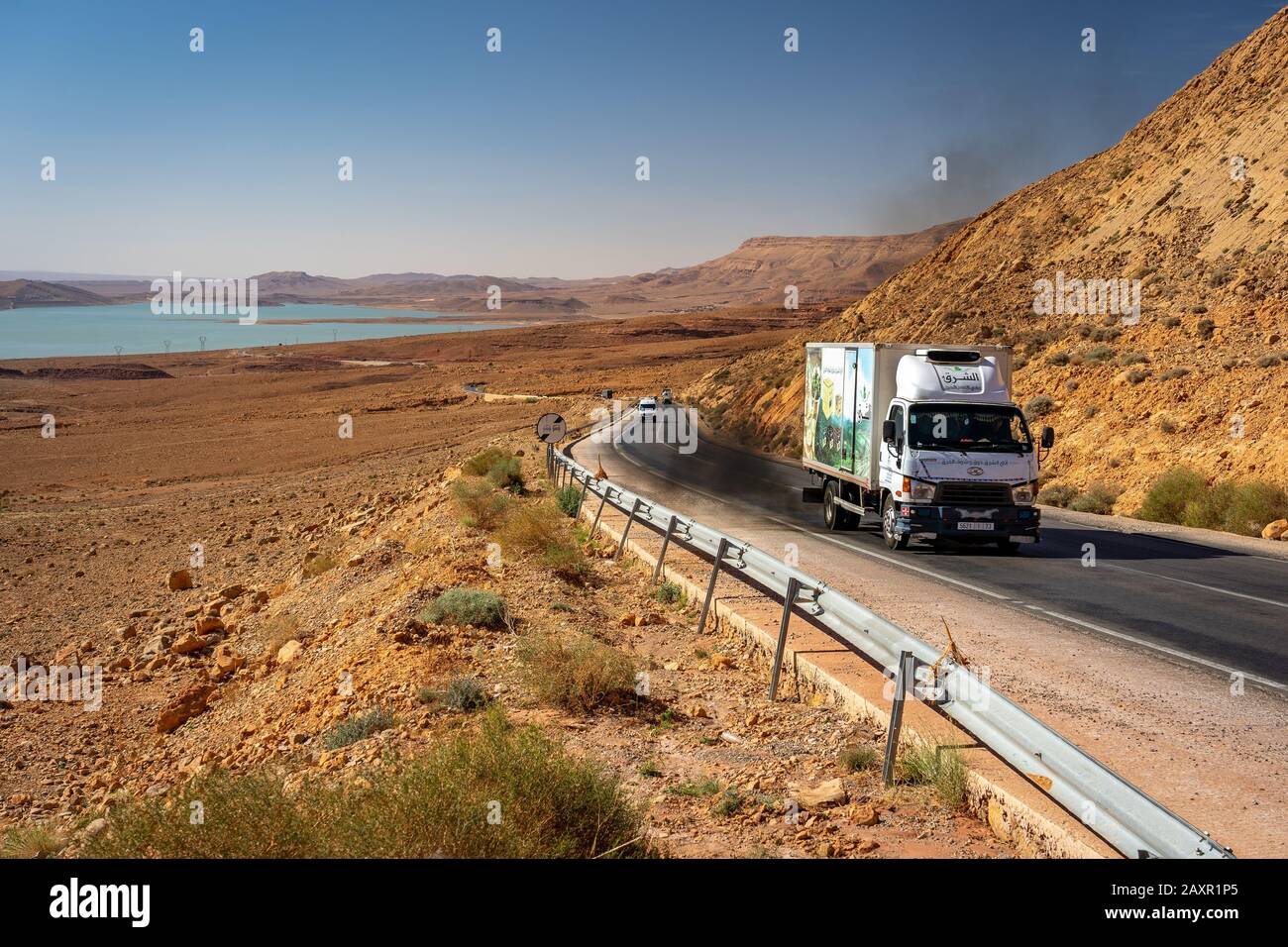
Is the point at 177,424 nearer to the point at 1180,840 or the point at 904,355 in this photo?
the point at 904,355

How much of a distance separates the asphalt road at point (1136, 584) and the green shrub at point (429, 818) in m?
6.49

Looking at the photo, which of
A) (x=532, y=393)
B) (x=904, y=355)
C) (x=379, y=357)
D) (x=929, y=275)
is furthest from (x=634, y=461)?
(x=379, y=357)

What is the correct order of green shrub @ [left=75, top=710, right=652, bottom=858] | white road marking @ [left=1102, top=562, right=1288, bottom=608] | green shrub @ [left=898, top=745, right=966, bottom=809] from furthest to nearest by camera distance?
1. white road marking @ [left=1102, top=562, right=1288, bottom=608]
2. green shrub @ [left=898, top=745, right=966, bottom=809]
3. green shrub @ [left=75, top=710, right=652, bottom=858]

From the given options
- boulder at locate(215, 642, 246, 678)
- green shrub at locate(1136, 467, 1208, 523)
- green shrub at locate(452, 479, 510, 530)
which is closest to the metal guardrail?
boulder at locate(215, 642, 246, 678)

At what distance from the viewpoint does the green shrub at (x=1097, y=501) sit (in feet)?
75.2

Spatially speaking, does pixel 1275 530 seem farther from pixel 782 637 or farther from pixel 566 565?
pixel 782 637

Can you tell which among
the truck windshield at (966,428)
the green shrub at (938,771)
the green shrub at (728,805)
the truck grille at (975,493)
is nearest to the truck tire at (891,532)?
the truck grille at (975,493)

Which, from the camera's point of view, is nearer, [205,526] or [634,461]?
[205,526]

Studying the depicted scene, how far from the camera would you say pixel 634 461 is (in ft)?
110

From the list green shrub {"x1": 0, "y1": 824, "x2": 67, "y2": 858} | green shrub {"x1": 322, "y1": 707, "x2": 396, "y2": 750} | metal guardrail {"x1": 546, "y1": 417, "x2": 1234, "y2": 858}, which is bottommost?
green shrub {"x1": 0, "y1": 824, "x2": 67, "y2": 858}

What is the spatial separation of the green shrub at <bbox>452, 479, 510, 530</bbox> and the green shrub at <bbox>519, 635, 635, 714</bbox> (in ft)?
32.4

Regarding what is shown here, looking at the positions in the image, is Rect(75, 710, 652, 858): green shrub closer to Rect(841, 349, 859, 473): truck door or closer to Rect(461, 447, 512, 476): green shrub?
Rect(841, 349, 859, 473): truck door

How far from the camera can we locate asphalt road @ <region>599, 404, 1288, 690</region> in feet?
32.2
